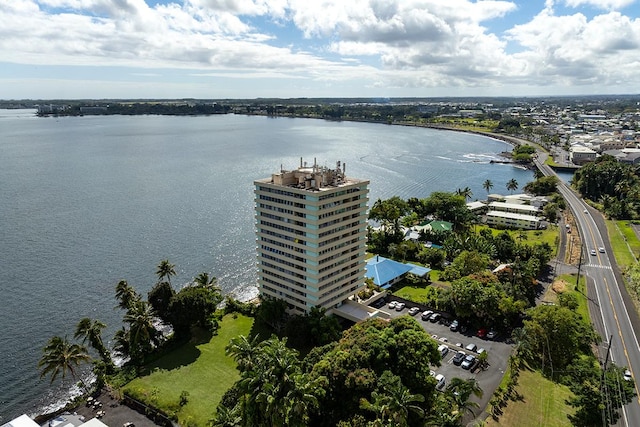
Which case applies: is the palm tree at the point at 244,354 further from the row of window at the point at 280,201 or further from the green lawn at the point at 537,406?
the green lawn at the point at 537,406

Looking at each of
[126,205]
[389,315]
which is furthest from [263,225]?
[126,205]

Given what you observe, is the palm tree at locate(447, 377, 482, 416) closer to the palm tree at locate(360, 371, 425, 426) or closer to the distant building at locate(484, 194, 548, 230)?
the palm tree at locate(360, 371, 425, 426)

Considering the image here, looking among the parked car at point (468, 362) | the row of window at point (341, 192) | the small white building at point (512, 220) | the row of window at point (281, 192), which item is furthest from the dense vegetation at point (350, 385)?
the small white building at point (512, 220)

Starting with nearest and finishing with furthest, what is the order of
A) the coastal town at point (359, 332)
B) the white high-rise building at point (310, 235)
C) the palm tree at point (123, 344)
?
the coastal town at point (359, 332) → the palm tree at point (123, 344) → the white high-rise building at point (310, 235)

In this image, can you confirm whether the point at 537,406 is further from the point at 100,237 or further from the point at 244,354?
the point at 100,237

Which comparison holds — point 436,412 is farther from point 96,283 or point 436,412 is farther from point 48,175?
point 48,175

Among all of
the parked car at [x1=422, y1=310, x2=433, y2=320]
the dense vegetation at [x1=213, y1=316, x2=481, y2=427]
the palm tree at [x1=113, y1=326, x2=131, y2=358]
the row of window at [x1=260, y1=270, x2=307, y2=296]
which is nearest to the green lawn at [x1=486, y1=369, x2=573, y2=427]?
the dense vegetation at [x1=213, y1=316, x2=481, y2=427]
